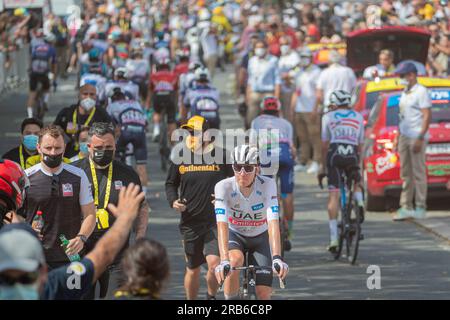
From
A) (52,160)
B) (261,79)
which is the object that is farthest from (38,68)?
(52,160)

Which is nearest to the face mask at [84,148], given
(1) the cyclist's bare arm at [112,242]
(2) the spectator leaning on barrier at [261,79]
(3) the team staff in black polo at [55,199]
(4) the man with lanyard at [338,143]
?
(4) the man with lanyard at [338,143]

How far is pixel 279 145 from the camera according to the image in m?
16.5

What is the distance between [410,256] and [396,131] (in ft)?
12.1

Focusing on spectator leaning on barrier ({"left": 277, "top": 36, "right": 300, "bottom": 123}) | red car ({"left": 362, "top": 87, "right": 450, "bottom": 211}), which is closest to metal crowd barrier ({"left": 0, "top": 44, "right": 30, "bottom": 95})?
spectator leaning on barrier ({"left": 277, "top": 36, "right": 300, "bottom": 123})

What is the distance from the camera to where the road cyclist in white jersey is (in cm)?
1088

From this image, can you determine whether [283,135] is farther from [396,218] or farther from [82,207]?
[82,207]

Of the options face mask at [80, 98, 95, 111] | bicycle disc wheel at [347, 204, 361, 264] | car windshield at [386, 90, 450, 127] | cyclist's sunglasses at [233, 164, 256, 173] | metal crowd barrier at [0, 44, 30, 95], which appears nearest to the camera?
cyclist's sunglasses at [233, 164, 256, 173]

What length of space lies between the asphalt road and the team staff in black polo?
111 inches

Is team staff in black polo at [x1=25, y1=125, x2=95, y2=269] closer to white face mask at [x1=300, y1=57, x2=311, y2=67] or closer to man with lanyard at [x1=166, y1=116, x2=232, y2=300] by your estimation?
man with lanyard at [x1=166, y1=116, x2=232, y2=300]

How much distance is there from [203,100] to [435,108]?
4.03 metres

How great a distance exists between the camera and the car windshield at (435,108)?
20.2 m

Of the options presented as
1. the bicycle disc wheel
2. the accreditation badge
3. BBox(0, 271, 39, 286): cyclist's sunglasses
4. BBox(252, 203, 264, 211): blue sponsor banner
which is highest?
BBox(0, 271, 39, 286): cyclist's sunglasses

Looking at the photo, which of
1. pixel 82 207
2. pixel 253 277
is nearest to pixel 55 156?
pixel 82 207

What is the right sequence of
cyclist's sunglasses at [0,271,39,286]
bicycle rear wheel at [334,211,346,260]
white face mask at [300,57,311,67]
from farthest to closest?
1. white face mask at [300,57,311,67]
2. bicycle rear wheel at [334,211,346,260]
3. cyclist's sunglasses at [0,271,39,286]
